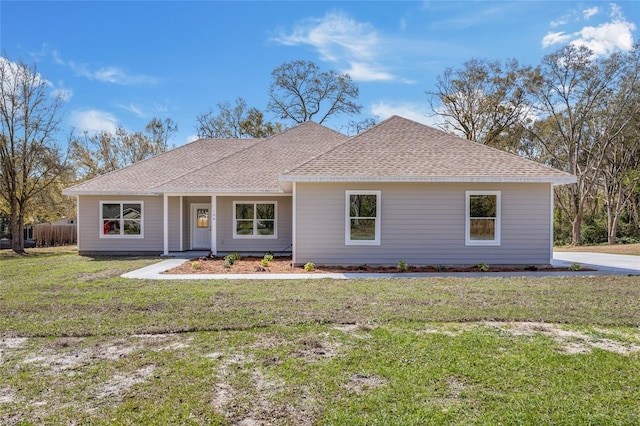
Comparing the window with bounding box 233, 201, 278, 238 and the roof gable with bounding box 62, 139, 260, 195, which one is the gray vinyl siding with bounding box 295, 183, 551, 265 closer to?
A: the window with bounding box 233, 201, 278, 238

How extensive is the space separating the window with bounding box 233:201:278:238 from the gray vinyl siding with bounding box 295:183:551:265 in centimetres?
427

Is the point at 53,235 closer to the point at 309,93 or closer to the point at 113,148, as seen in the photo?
the point at 113,148

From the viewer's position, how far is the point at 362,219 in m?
12.4

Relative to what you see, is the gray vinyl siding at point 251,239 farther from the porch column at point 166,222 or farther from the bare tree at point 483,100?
the bare tree at point 483,100

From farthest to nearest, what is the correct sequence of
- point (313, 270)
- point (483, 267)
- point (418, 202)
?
point (418, 202) → point (313, 270) → point (483, 267)

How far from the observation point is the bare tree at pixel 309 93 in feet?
110

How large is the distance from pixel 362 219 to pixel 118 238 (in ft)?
34.2

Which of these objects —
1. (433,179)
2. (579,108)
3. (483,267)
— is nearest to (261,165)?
(433,179)

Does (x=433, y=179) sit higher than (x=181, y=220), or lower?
higher

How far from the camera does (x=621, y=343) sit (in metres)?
4.99

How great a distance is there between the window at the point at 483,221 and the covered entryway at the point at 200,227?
34.4 feet

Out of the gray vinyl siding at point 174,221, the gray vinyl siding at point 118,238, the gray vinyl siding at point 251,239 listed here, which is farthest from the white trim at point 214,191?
the gray vinyl siding at point 118,238

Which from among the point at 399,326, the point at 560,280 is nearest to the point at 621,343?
the point at 399,326

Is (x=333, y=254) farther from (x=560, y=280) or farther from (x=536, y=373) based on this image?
(x=536, y=373)
